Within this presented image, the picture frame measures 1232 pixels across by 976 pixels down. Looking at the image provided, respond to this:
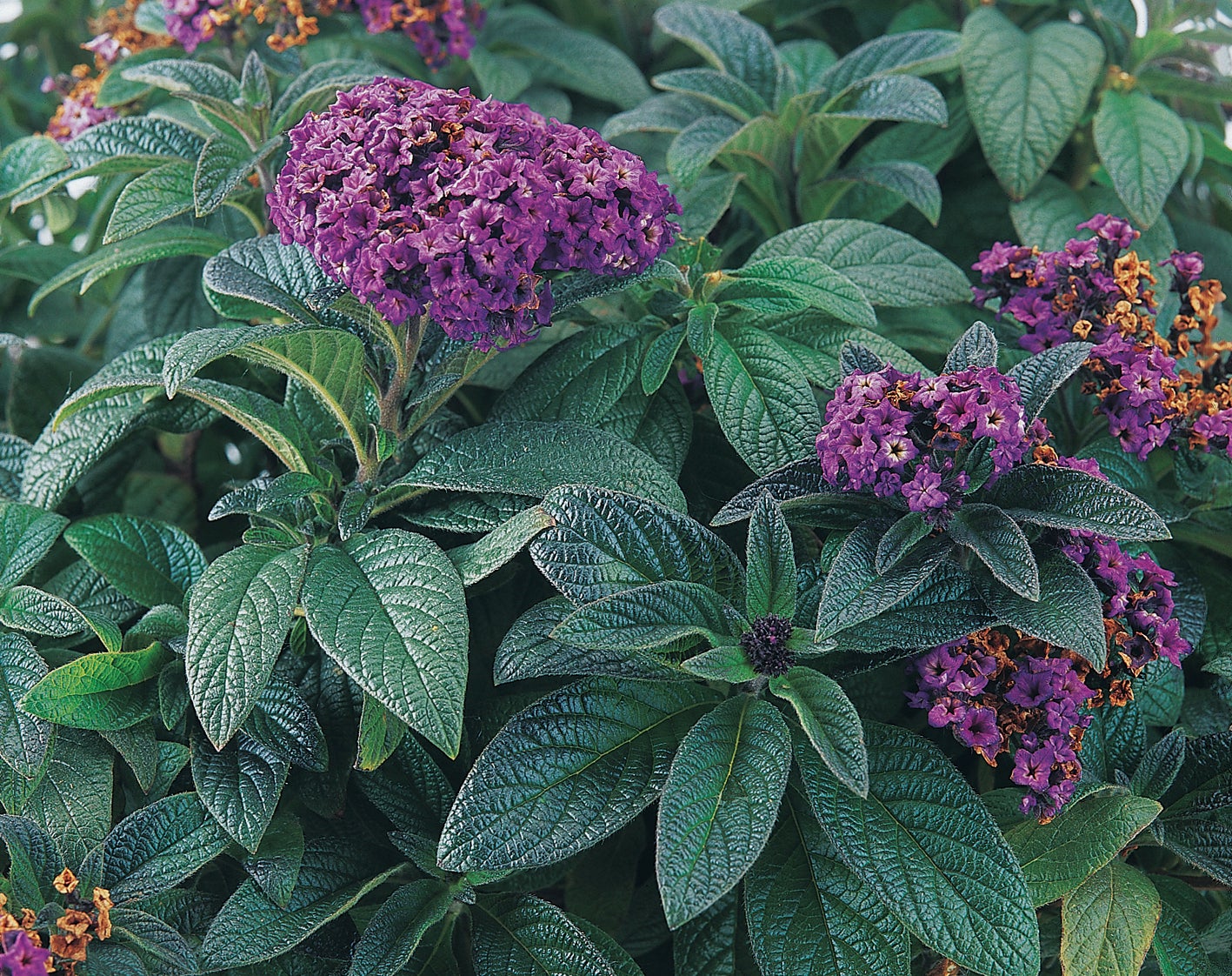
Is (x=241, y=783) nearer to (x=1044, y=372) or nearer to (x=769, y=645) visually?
(x=769, y=645)

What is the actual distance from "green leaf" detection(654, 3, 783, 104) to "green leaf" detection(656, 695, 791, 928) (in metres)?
0.81

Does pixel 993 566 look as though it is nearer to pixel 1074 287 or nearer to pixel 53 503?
pixel 1074 287

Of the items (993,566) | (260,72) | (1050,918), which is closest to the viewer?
(993,566)

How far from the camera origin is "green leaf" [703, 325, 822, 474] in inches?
38.1

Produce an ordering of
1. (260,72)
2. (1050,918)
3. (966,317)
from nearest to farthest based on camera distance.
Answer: (1050,918) < (260,72) < (966,317)

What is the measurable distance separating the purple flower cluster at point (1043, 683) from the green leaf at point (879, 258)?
0.97 ft

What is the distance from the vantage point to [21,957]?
0.71 metres

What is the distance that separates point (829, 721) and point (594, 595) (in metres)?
0.18

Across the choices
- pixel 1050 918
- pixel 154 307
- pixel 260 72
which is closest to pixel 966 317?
pixel 1050 918

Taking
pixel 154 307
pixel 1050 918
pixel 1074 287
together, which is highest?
pixel 154 307

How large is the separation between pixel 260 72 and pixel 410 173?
414 mm

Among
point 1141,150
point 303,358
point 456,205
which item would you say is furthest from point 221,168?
point 1141,150

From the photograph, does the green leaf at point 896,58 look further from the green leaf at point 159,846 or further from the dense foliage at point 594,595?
the green leaf at point 159,846

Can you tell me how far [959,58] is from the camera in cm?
137
